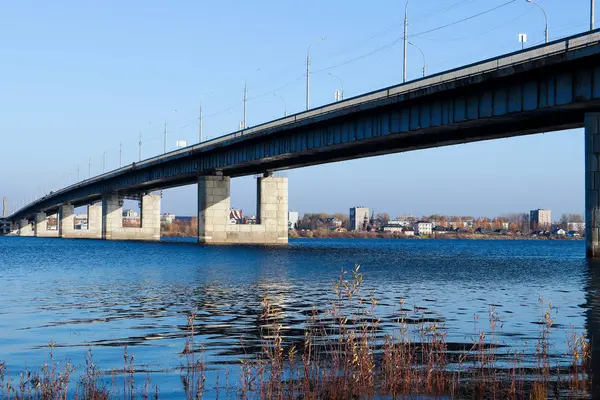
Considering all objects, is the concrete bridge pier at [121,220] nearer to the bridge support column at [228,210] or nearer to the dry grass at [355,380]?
the bridge support column at [228,210]

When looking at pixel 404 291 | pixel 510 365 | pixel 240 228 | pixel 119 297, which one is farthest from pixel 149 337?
pixel 240 228

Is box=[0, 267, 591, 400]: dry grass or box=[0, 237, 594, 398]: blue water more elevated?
box=[0, 267, 591, 400]: dry grass

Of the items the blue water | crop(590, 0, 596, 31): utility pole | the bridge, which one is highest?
crop(590, 0, 596, 31): utility pole

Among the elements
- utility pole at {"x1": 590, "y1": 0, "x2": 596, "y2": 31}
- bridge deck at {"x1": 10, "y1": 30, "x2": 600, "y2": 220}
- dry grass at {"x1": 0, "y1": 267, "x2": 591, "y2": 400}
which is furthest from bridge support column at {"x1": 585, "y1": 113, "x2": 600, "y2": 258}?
dry grass at {"x1": 0, "y1": 267, "x2": 591, "y2": 400}

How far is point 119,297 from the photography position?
29.7 meters

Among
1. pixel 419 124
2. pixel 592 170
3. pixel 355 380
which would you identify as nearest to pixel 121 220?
pixel 419 124

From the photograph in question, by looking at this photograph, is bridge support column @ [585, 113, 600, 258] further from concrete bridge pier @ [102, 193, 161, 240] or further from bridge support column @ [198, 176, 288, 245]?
concrete bridge pier @ [102, 193, 161, 240]

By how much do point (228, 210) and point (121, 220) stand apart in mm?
55512

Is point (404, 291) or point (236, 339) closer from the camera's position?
point (236, 339)

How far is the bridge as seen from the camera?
48906mm

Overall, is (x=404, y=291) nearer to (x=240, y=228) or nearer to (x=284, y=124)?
(x=284, y=124)

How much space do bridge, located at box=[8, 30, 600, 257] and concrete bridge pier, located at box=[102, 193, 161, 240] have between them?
46.9m

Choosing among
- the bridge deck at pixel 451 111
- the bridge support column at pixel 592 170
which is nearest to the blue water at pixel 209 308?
the bridge support column at pixel 592 170

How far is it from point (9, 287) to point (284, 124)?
50.2m
